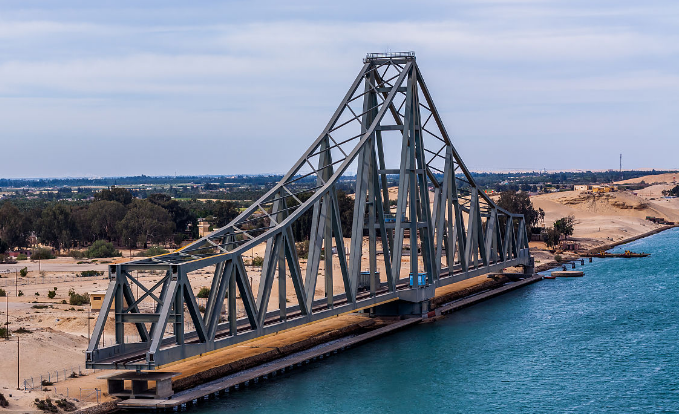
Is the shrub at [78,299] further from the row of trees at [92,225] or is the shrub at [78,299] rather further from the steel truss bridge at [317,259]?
the row of trees at [92,225]

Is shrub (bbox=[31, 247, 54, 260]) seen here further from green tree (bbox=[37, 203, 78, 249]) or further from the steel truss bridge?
the steel truss bridge

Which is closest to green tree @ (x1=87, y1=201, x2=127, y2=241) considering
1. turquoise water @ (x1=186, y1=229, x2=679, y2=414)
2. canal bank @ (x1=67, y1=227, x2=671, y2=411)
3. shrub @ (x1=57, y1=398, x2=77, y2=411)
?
canal bank @ (x1=67, y1=227, x2=671, y2=411)

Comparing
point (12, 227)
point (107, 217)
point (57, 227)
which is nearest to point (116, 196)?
point (107, 217)

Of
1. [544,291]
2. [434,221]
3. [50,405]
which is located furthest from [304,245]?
[50,405]

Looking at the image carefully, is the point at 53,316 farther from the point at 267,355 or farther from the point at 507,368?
the point at 507,368

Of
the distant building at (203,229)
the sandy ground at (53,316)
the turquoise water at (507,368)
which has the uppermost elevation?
the distant building at (203,229)

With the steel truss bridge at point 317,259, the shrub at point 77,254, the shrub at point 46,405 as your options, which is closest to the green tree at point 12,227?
the shrub at point 77,254

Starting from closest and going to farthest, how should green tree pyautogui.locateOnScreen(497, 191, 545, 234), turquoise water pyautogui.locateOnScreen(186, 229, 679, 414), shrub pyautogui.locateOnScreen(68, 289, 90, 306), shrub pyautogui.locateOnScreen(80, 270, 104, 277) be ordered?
turquoise water pyautogui.locateOnScreen(186, 229, 679, 414)
shrub pyautogui.locateOnScreen(68, 289, 90, 306)
shrub pyautogui.locateOnScreen(80, 270, 104, 277)
green tree pyautogui.locateOnScreen(497, 191, 545, 234)
